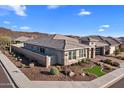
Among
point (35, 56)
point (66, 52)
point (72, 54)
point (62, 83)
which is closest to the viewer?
point (62, 83)

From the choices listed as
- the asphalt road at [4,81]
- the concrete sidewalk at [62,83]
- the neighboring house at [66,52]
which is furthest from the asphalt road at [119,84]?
the asphalt road at [4,81]

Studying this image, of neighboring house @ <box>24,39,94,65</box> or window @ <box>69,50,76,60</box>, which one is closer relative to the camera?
neighboring house @ <box>24,39,94,65</box>

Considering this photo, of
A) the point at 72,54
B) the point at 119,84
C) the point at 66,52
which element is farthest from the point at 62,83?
the point at 72,54

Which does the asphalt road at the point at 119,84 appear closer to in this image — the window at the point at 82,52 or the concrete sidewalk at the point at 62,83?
the concrete sidewalk at the point at 62,83

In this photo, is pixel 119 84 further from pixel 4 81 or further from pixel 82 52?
pixel 82 52

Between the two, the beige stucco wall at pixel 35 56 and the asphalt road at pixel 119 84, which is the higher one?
the beige stucco wall at pixel 35 56

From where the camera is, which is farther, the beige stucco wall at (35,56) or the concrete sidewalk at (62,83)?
the beige stucco wall at (35,56)

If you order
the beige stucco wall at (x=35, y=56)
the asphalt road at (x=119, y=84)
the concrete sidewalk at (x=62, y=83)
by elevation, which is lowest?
the asphalt road at (x=119, y=84)

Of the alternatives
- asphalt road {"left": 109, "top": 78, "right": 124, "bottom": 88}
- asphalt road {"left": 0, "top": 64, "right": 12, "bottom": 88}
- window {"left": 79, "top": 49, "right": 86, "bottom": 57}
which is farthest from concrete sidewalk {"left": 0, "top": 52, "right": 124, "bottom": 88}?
window {"left": 79, "top": 49, "right": 86, "bottom": 57}

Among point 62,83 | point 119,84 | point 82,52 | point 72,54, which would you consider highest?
point 82,52

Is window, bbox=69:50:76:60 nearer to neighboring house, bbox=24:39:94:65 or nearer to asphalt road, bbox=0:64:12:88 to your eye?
neighboring house, bbox=24:39:94:65

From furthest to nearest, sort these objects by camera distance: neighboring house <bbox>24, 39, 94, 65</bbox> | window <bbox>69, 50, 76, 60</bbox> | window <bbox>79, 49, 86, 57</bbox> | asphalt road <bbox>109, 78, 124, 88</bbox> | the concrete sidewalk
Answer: window <bbox>79, 49, 86, 57</bbox> → window <bbox>69, 50, 76, 60</bbox> → neighboring house <bbox>24, 39, 94, 65</bbox> → asphalt road <bbox>109, 78, 124, 88</bbox> → the concrete sidewalk
